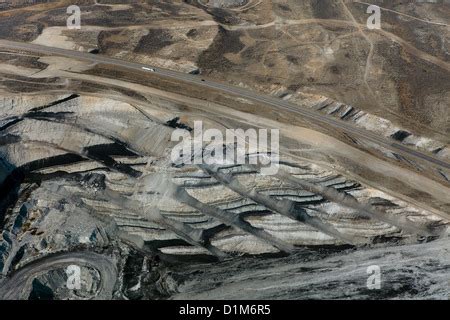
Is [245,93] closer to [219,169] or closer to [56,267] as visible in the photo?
[219,169]

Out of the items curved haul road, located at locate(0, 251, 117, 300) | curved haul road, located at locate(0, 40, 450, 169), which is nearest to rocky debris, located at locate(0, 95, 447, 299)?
curved haul road, located at locate(0, 251, 117, 300)

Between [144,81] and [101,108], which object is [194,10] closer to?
[144,81]

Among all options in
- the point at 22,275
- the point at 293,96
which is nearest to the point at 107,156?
the point at 22,275

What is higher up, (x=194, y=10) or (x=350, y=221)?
(x=194, y=10)
